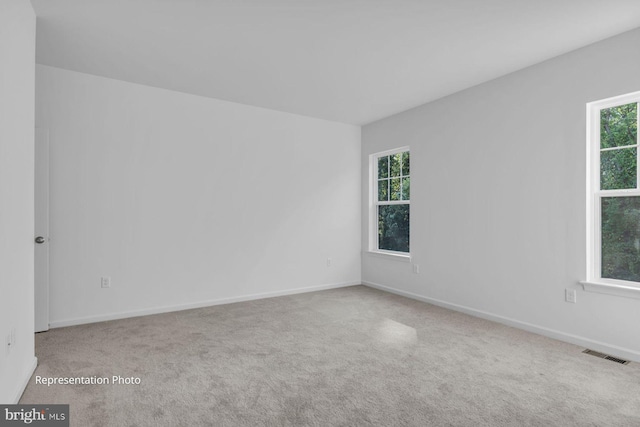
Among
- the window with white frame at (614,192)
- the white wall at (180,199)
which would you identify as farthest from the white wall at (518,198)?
the white wall at (180,199)

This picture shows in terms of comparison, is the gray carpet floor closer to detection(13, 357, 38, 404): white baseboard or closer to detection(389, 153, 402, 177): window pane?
detection(13, 357, 38, 404): white baseboard

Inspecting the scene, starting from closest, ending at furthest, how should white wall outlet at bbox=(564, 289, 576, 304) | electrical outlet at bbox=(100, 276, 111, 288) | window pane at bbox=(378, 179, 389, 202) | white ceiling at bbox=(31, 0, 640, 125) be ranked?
white ceiling at bbox=(31, 0, 640, 125) → white wall outlet at bbox=(564, 289, 576, 304) → electrical outlet at bbox=(100, 276, 111, 288) → window pane at bbox=(378, 179, 389, 202)

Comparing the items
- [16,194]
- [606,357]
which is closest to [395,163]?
[606,357]

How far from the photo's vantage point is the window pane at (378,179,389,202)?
5.52 meters

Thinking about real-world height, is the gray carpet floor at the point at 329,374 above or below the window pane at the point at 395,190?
below

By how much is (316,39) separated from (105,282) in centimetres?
330

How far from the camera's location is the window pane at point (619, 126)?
9.64 feet

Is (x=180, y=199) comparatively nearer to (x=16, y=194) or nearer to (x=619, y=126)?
(x=16, y=194)

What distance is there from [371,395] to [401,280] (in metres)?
2.92

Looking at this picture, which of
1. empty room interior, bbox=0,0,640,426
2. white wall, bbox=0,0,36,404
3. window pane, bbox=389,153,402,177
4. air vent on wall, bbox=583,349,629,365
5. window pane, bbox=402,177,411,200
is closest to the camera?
white wall, bbox=0,0,36,404

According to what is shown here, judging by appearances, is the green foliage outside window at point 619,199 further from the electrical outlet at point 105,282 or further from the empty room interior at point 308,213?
the electrical outlet at point 105,282

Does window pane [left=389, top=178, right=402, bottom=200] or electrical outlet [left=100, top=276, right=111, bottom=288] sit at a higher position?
window pane [left=389, top=178, right=402, bottom=200]

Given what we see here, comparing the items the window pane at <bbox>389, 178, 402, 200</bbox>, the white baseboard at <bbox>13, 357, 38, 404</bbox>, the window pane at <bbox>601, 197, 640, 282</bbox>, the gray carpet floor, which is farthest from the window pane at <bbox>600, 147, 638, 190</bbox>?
the white baseboard at <bbox>13, 357, 38, 404</bbox>

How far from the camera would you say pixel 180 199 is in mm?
4273
